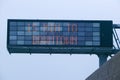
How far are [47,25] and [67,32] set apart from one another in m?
2.92

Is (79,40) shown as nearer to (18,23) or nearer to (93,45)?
(93,45)

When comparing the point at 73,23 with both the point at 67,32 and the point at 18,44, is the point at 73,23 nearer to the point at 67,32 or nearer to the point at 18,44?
the point at 67,32

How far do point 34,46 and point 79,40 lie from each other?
230 inches

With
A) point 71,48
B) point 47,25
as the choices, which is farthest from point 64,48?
point 47,25

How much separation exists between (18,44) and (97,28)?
10.4 m

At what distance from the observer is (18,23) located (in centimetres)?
5975

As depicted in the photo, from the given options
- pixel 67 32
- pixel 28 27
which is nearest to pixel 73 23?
pixel 67 32

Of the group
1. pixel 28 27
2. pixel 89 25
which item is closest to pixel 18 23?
pixel 28 27

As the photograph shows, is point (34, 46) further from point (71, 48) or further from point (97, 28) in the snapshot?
point (97, 28)

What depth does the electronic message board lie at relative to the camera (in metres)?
57.8

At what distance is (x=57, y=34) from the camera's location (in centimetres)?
5894

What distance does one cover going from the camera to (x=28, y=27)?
59812mm

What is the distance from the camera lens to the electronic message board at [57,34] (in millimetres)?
57791

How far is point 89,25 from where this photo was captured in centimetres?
5938
